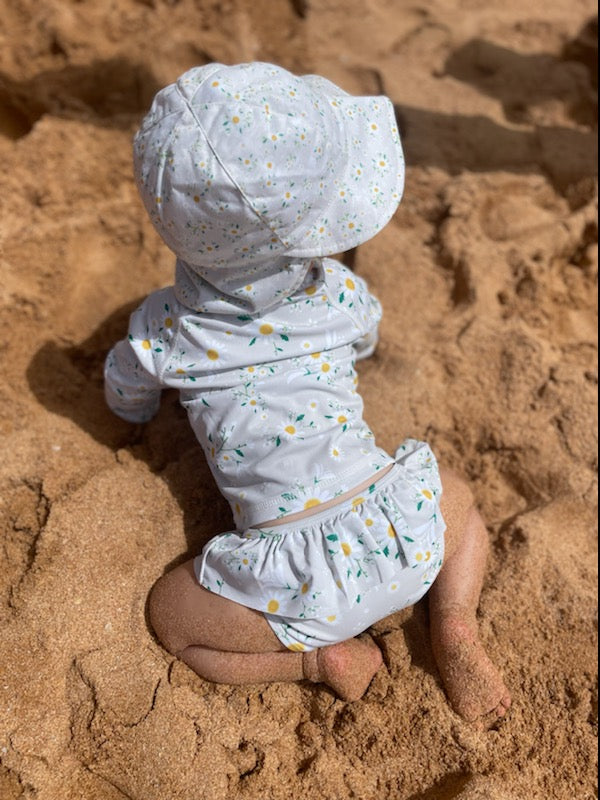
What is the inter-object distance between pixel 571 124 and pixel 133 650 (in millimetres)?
2243

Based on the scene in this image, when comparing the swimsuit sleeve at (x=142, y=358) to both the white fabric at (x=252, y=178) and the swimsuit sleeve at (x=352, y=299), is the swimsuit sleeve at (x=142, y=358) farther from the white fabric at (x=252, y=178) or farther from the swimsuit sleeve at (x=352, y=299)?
the swimsuit sleeve at (x=352, y=299)

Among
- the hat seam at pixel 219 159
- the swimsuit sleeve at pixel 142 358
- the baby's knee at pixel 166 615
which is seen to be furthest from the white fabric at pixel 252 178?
the baby's knee at pixel 166 615

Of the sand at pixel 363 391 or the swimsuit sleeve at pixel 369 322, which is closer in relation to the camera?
the sand at pixel 363 391

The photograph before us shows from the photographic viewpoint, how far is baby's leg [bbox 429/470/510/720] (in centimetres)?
130

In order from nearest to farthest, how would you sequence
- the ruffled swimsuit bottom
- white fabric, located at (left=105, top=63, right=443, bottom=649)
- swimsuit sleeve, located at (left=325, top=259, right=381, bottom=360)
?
white fabric, located at (left=105, top=63, right=443, bottom=649) → the ruffled swimsuit bottom → swimsuit sleeve, located at (left=325, top=259, right=381, bottom=360)

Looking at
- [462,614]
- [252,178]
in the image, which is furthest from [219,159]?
[462,614]

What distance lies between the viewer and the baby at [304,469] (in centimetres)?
120

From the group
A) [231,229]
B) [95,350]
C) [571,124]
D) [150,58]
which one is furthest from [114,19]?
[231,229]

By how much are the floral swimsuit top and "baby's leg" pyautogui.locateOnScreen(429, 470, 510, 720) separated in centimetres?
23

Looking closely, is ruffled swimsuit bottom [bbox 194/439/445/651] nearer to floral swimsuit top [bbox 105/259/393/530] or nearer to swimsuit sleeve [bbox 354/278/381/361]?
floral swimsuit top [bbox 105/259/393/530]

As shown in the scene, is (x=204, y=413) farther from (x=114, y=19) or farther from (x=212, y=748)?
(x=114, y=19)

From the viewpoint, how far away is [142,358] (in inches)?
52.4

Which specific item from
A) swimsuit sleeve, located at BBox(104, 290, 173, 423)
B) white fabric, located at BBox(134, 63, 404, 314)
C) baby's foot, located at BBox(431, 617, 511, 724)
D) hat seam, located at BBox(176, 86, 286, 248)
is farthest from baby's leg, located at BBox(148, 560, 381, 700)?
hat seam, located at BBox(176, 86, 286, 248)

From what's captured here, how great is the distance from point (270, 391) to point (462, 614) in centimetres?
60
